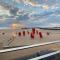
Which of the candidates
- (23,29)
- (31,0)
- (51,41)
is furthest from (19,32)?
(51,41)

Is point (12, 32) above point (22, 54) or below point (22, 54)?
above

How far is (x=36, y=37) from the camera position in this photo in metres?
1.60

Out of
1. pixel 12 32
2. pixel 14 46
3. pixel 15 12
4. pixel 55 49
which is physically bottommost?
pixel 55 49

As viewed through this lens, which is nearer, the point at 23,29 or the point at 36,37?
the point at 23,29

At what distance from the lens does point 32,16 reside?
4.97 feet

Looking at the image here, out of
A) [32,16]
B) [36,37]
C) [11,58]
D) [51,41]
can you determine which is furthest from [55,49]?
[11,58]

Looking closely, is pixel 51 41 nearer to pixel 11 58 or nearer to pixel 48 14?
pixel 48 14

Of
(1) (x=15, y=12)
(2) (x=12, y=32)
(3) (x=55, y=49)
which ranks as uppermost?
(1) (x=15, y=12)

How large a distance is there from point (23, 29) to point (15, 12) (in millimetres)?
157

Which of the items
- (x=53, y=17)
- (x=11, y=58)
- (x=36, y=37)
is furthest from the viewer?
(x=53, y=17)

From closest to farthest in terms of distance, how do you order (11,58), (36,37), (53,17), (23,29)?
(11,58) < (23,29) < (36,37) < (53,17)

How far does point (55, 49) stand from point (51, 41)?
99mm

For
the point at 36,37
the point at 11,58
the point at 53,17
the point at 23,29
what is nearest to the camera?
the point at 11,58

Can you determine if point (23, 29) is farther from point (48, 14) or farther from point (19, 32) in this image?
point (48, 14)
